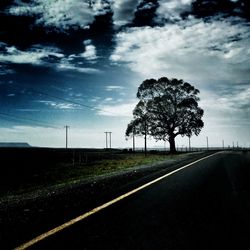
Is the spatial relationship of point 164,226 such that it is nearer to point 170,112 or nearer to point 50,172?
point 50,172

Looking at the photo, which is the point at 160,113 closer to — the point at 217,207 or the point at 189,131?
the point at 189,131

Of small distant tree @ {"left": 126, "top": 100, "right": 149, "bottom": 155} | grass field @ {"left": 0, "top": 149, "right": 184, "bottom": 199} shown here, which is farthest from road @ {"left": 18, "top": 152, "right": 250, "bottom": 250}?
small distant tree @ {"left": 126, "top": 100, "right": 149, "bottom": 155}

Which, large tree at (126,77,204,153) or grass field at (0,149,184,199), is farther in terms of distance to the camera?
large tree at (126,77,204,153)

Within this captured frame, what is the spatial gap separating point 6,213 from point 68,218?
1.66m

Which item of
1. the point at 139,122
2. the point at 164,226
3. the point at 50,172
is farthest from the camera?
the point at 139,122

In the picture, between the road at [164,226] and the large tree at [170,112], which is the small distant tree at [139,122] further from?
the road at [164,226]

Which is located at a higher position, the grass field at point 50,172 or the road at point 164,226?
the road at point 164,226

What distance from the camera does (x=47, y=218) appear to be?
5.02 m

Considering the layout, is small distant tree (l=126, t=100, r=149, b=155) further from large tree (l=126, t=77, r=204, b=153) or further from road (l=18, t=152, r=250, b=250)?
road (l=18, t=152, r=250, b=250)

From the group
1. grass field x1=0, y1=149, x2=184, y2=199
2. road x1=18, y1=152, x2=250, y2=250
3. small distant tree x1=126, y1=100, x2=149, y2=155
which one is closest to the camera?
road x1=18, y1=152, x2=250, y2=250

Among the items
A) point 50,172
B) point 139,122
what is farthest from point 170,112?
point 50,172

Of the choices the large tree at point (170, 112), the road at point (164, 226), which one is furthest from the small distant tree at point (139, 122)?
the road at point (164, 226)

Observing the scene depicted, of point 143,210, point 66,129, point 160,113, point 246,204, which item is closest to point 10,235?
point 143,210

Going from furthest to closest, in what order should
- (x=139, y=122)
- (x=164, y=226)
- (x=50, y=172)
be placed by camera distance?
(x=139, y=122)
(x=50, y=172)
(x=164, y=226)
